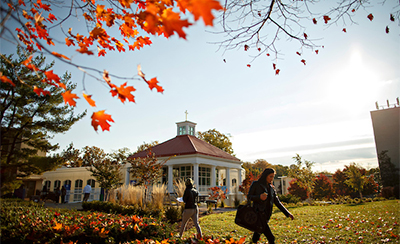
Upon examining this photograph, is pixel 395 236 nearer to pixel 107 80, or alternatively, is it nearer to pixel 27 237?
pixel 107 80

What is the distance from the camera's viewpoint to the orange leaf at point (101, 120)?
230cm

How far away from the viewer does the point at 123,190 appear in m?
11.9

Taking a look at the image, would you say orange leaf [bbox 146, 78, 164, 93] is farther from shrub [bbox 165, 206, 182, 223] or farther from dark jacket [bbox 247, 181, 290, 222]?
shrub [bbox 165, 206, 182, 223]

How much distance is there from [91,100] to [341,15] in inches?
187

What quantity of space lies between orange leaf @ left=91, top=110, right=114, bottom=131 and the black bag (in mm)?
3332

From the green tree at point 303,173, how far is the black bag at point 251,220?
53.2 ft

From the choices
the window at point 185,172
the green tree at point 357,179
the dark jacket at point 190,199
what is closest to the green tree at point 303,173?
the green tree at point 357,179

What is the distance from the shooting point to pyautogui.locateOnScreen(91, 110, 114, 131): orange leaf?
7.56 ft

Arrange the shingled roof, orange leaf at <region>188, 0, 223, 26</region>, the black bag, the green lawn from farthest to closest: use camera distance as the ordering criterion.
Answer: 1. the shingled roof
2. the green lawn
3. the black bag
4. orange leaf at <region>188, 0, 223, 26</region>

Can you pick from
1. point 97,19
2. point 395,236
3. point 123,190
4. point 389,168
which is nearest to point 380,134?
point 389,168

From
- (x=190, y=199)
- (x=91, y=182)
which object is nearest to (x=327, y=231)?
(x=190, y=199)

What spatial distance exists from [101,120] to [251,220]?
11.5ft

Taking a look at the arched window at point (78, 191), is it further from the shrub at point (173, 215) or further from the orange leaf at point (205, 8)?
the orange leaf at point (205, 8)

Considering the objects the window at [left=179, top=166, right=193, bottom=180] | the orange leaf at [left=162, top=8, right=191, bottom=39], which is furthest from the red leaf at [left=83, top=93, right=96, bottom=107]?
the window at [left=179, top=166, right=193, bottom=180]
